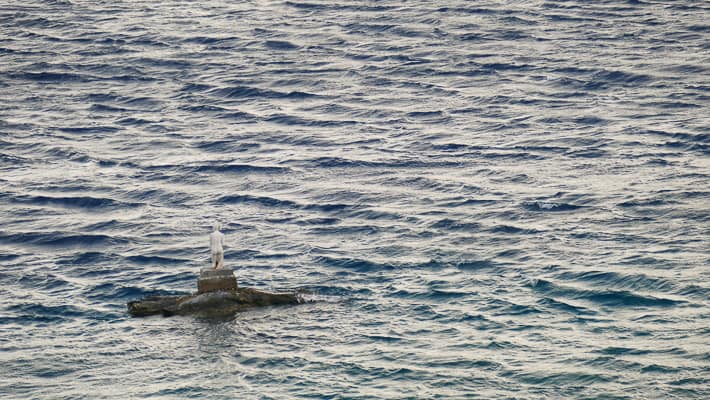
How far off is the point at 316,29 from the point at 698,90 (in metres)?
26.2

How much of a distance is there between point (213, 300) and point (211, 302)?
9 centimetres

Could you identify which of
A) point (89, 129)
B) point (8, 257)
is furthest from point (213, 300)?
point (89, 129)

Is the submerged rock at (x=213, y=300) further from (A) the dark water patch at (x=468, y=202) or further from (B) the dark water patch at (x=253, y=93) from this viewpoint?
(B) the dark water patch at (x=253, y=93)

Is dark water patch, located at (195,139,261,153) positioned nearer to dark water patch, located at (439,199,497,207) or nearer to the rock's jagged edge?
dark water patch, located at (439,199,497,207)

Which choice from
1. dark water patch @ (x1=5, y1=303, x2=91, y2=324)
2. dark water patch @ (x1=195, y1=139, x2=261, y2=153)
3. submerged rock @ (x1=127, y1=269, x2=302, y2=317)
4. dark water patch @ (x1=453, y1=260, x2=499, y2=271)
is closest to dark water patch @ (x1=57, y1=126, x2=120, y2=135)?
dark water patch @ (x1=195, y1=139, x2=261, y2=153)

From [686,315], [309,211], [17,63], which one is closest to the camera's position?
[686,315]

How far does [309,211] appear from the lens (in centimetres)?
4634

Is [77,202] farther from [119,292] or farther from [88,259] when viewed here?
[119,292]

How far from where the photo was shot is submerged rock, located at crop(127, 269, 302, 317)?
116ft

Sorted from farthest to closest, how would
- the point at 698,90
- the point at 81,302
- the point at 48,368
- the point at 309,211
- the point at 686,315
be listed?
the point at 698,90
the point at 309,211
the point at 81,302
the point at 686,315
the point at 48,368

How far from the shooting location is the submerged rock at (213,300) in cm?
3544

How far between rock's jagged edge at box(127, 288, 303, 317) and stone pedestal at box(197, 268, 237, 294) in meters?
0.16

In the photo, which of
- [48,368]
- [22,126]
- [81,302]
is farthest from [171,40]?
[48,368]

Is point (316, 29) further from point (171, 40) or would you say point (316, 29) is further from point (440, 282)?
point (440, 282)
